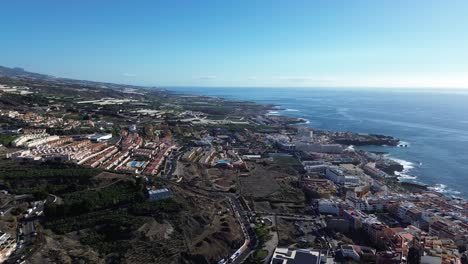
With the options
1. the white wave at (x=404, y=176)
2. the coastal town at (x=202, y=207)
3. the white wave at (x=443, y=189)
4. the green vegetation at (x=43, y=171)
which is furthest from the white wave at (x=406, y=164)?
the green vegetation at (x=43, y=171)

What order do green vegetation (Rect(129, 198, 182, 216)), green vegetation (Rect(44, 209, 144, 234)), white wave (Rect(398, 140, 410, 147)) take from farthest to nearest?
white wave (Rect(398, 140, 410, 147)) → green vegetation (Rect(129, 198, 182, 216)) → green vegetation (Rect(44, 209, 144, 234))

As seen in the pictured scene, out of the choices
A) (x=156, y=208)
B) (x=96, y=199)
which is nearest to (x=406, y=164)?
(x=156, y=208)

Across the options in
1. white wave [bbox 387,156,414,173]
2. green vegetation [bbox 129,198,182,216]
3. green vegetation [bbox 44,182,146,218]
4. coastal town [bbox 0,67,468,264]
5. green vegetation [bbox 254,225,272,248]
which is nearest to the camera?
coastal town [bbox 0,67,468,264]

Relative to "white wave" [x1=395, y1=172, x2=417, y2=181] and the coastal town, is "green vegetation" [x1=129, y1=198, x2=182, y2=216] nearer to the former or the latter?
the coastal town

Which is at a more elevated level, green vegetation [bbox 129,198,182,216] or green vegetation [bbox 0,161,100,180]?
green vegetation [bbox 0,161,100,180]

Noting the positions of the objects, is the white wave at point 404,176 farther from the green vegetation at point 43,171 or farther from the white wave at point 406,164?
the green vegetation at point 43,171

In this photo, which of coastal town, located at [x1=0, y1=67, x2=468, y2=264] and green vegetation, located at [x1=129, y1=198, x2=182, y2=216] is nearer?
coastal town, located at [x1=0, y1=67, x2=468, y2=264]

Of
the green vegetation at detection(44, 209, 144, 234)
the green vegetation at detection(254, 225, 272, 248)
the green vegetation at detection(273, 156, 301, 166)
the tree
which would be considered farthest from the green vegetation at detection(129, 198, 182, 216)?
the green vegetation at detection(273, 156, 301, 166)

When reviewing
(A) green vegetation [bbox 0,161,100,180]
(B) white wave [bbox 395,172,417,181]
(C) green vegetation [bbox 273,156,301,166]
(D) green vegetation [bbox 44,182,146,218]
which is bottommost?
(B) white wave [bbox 395,172,417,181]

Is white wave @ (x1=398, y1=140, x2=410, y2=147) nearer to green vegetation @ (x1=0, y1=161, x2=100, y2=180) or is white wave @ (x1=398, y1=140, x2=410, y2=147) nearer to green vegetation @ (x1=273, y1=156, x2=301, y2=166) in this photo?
green vegetation @ (x1=273, y1=156, x2=301, y2=166)

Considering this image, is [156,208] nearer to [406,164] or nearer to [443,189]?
[443,189]
